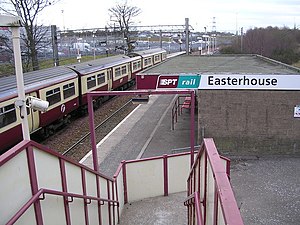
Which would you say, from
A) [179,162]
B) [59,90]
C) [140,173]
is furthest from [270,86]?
[59,90]

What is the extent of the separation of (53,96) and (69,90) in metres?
1.75

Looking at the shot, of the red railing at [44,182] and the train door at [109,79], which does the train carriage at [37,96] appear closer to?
the train door at [109,79]

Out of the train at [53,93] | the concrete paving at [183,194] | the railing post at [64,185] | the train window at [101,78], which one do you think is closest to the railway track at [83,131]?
the train at [53,93]

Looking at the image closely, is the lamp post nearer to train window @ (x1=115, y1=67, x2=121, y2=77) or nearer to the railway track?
the railway track

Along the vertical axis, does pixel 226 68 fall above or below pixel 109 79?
above

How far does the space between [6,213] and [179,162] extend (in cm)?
710

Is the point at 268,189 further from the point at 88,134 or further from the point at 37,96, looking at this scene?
the point at 37,96

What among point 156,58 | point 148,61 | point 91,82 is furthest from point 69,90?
point 156,58

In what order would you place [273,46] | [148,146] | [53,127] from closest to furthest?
[148,146], [53,127], [273,46]

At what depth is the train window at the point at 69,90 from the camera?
15.8 m

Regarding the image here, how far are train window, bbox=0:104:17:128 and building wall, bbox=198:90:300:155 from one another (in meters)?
6.44

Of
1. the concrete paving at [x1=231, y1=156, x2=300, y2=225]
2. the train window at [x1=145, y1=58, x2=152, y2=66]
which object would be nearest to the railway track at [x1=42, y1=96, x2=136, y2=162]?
the concrete paving at [x1=231, y1=156, x2=300, y2=225]

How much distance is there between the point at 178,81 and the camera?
12266 mm

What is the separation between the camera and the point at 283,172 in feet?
36.7
